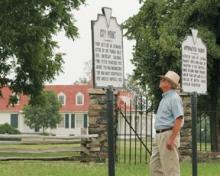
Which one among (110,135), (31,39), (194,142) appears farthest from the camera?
(31,39)

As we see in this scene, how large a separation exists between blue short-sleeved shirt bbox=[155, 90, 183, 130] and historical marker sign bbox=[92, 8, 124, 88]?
1663 mm

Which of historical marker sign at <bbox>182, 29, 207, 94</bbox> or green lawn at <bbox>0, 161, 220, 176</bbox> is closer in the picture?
historical marker sign at <bbox>182, 29, 207, 94</bbox>

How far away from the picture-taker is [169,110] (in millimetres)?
8992

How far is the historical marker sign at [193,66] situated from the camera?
31.0 ft

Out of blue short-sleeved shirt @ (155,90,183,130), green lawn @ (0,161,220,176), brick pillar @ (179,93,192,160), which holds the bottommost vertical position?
green lawn @ (0,161,220,176)

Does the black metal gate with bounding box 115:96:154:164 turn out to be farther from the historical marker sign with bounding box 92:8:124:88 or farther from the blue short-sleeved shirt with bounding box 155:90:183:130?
the historical marker sign with bounding box 92:8:124:88

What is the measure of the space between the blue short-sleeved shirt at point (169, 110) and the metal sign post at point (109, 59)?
1648mm

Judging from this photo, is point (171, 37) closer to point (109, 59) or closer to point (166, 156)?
point (166, 156)

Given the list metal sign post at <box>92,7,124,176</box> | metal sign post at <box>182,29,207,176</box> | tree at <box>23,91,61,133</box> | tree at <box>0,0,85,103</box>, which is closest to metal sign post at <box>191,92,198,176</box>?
metal sign post at <box>182,29,207,176</box>

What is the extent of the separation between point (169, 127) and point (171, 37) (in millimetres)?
15233

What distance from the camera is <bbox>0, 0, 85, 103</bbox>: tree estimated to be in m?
27.6

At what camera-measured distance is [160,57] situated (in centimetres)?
2492

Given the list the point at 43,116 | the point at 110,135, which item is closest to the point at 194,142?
the point at 110,135

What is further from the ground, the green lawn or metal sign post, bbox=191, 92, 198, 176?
metal sign post, bbox=191, 92, 198, 176
